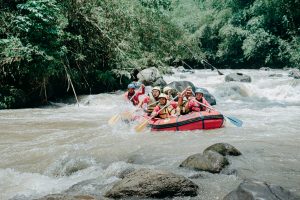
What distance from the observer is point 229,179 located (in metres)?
4.61

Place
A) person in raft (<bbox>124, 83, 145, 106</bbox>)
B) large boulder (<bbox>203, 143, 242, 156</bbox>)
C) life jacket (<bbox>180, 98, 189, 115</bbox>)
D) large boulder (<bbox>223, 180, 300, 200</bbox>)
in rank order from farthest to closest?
person in raft (<bbox>124, 83, 145, 106</bbox>) → life jacket (<bbox>180, 98, 189, 115</bbox>) → large boulder (<bbox>203, 143, 242, 156</bbox>) → large boulder (<bbox>223, 180, 300, 200</bbox>)

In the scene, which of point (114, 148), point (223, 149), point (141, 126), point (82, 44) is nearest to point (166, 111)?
point (141, 126)

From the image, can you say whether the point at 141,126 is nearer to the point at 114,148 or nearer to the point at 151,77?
the point at 114,148

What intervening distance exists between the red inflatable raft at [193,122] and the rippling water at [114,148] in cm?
17

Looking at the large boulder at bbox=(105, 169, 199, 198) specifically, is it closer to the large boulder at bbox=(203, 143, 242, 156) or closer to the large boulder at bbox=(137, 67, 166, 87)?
the large boulder at bbox=(203, 143, 242, 156)

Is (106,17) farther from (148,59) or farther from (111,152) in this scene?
(111,152)

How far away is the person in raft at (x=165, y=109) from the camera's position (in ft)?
28.5

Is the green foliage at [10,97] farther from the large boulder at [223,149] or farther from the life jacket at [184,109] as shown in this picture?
the large boulder at [223,149]

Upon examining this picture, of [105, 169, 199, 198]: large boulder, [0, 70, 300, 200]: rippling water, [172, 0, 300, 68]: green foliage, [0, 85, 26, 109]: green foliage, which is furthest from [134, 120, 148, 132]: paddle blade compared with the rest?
[172, 0, 300, 68]: green foliage

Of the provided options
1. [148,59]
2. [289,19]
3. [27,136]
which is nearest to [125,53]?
[148,59]

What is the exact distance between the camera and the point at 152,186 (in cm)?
399

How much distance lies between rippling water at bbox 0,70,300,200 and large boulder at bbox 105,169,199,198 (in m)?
0.25

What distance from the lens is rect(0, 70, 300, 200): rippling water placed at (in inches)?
186

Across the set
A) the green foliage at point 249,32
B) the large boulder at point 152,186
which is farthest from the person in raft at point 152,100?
the green foliage at point 249,32
